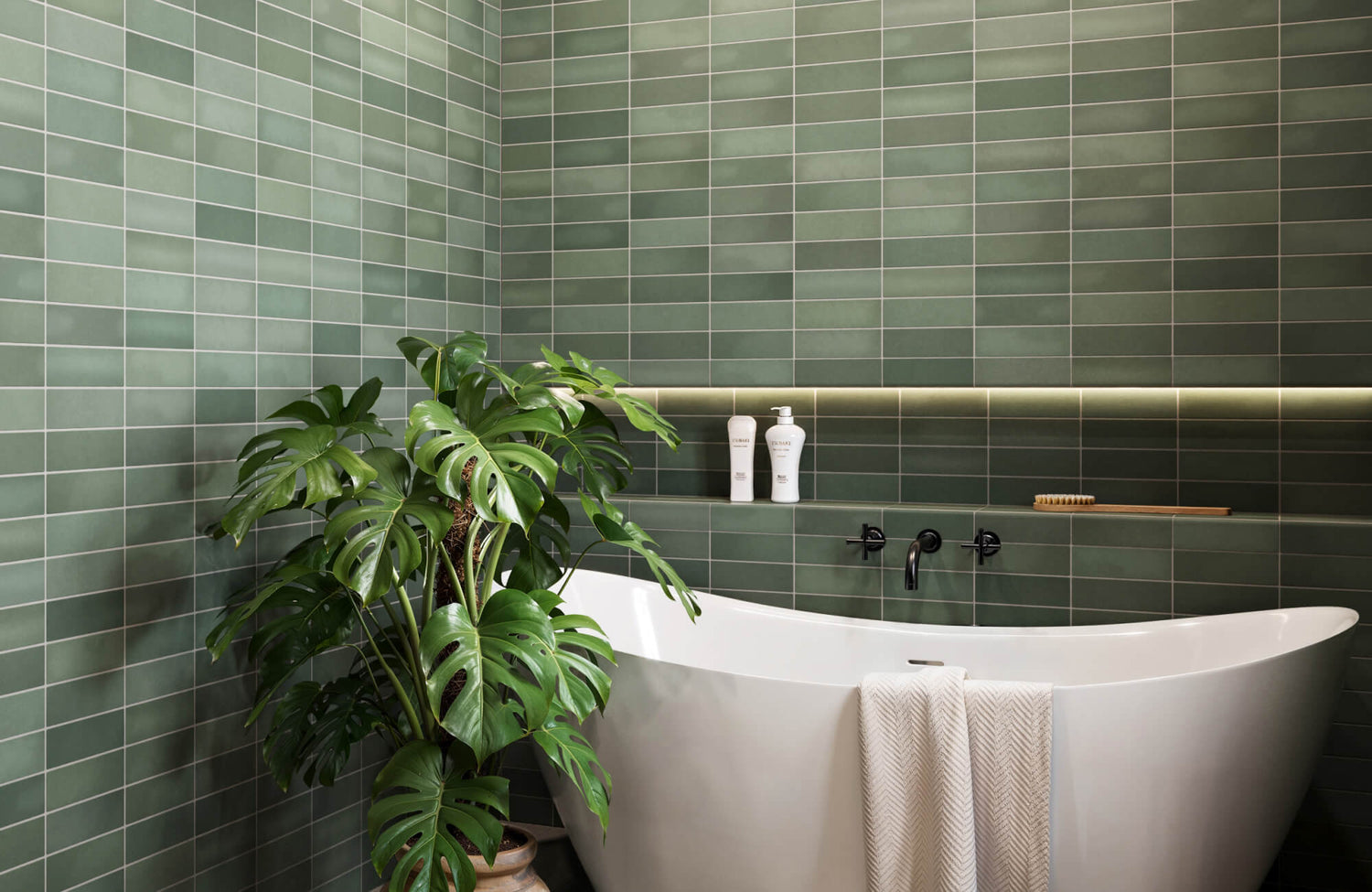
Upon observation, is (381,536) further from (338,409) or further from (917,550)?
(917,550)

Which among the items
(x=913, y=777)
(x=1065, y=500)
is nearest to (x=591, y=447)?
(x=913, y=777)

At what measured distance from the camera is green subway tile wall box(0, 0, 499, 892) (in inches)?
75.2

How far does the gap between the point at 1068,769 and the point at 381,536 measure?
1.35 m

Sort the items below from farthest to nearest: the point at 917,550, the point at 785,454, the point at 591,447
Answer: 1. the point at 785,454
2. the point at 917,550
3. the point at 591,447

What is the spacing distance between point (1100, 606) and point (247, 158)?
7.85 ft

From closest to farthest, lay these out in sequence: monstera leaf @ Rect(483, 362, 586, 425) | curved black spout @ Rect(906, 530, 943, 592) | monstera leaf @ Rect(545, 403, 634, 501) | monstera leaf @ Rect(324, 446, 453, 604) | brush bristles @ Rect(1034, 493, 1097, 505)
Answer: monstera leaf @ Rect(324, 446, 453, 604) → monstera leaf @ Rect(483, 362, 586, 425) → monstera leaf @ Rect(545, 403, 634, 501) → curved black spout @ Rect(906, 530, 943, 592) → brush bristles @ Rect(1034, 493, 1097, 505)

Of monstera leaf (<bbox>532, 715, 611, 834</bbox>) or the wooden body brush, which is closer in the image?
monstera leaf (<bbox>532, 715, 611, 834</bbox>)

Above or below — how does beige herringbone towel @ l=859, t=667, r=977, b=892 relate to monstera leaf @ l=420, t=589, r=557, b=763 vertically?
below

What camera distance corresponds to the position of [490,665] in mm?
1797

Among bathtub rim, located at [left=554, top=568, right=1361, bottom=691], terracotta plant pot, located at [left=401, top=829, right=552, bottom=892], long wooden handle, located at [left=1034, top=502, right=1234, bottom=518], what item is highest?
long wooden handle, located at [left=1034, top=502, right=1234, bottom=518]

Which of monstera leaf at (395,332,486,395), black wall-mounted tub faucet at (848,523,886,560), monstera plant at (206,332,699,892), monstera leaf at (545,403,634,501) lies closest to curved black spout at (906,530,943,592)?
black wall-mounted tub faucet at (848,523,886,560)

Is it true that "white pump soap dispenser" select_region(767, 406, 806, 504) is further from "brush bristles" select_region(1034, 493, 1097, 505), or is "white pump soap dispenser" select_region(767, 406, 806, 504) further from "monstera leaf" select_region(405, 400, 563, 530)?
"monstera leaf" select_region(405, 400, 563, 530)

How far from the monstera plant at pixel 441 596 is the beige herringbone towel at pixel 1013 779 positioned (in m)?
0.69

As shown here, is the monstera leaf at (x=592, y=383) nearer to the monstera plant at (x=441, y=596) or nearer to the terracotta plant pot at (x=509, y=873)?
the monstera plant at (x=441, y=596)
